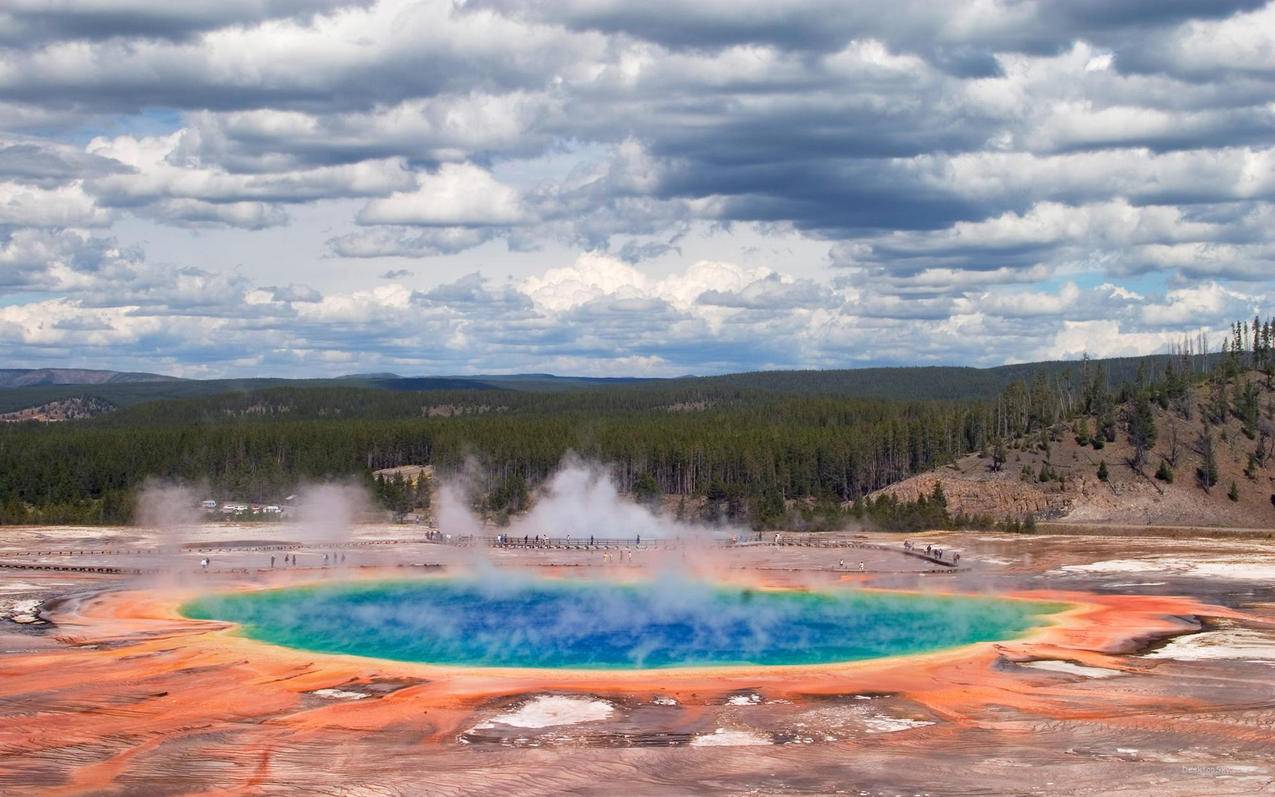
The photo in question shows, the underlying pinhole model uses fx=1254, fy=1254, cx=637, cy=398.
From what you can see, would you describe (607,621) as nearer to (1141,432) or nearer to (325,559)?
(325,559)

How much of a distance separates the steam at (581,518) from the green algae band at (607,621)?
20.9m

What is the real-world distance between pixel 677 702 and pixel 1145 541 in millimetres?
44719

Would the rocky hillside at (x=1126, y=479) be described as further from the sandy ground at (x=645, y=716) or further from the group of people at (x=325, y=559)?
the group of people at (x=325, y=559)

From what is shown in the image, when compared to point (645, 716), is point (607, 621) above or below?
below

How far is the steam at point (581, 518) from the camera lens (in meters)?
73.8

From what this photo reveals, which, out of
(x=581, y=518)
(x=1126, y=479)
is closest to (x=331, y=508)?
(x=581, y=518)

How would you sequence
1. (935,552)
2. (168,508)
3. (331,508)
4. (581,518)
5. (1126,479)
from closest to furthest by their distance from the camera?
1. (935,552)
2. (581,518)
3. (1126,479)
4. (168,508)
5. (331,508)

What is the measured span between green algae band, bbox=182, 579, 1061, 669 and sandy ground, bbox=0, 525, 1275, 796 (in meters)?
1.93

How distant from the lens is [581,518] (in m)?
77.0

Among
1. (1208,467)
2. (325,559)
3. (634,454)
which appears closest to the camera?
(325,559)

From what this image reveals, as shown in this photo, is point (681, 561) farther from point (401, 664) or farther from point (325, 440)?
point (325, 440)

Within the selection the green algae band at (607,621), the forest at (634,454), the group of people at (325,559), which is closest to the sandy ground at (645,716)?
the green algae band at (607,621)

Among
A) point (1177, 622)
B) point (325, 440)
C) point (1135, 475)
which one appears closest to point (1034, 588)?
point (1177, 622)

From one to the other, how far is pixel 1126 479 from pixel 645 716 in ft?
217
